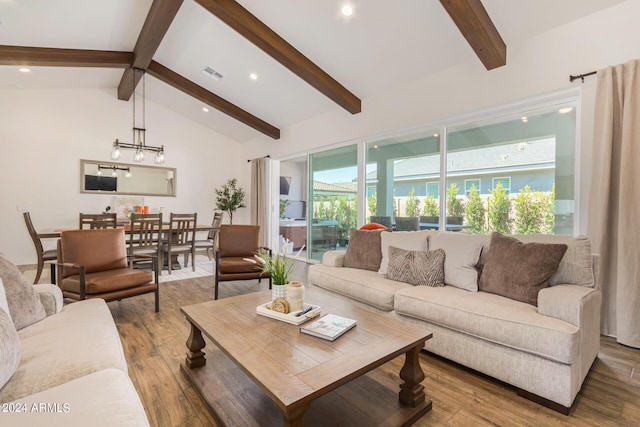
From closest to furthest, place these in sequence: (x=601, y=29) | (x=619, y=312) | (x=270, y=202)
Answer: (x=619, y=312) → (x=601, y=29) → (x=270, y=202)

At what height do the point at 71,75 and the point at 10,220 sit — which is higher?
the point at 71,75

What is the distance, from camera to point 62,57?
4.34 metres

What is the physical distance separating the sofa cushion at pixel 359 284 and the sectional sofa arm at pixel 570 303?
100 centimetres

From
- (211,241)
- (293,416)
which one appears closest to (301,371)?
(293,416)

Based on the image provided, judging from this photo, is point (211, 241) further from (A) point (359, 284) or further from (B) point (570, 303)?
(B) point (570, 303)

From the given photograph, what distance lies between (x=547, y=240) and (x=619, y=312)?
3.33 ft

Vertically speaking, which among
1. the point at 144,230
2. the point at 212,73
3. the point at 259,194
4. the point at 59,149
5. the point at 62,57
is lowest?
the point at 144,230

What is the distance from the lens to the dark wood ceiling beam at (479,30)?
106 inches

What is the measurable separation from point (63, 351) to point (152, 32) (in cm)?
413

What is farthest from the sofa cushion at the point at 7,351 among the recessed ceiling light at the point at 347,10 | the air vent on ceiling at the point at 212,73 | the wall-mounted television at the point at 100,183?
the wall-mounted television at the point at 100,183

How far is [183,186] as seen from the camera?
720 centimetres

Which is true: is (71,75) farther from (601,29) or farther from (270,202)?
(601,29)

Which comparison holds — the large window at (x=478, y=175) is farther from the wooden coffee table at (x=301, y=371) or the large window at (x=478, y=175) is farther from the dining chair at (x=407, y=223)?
the wooden coffee table at (x=301, y=371)

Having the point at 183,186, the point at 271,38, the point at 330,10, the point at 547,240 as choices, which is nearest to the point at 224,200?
the point at 183,186
